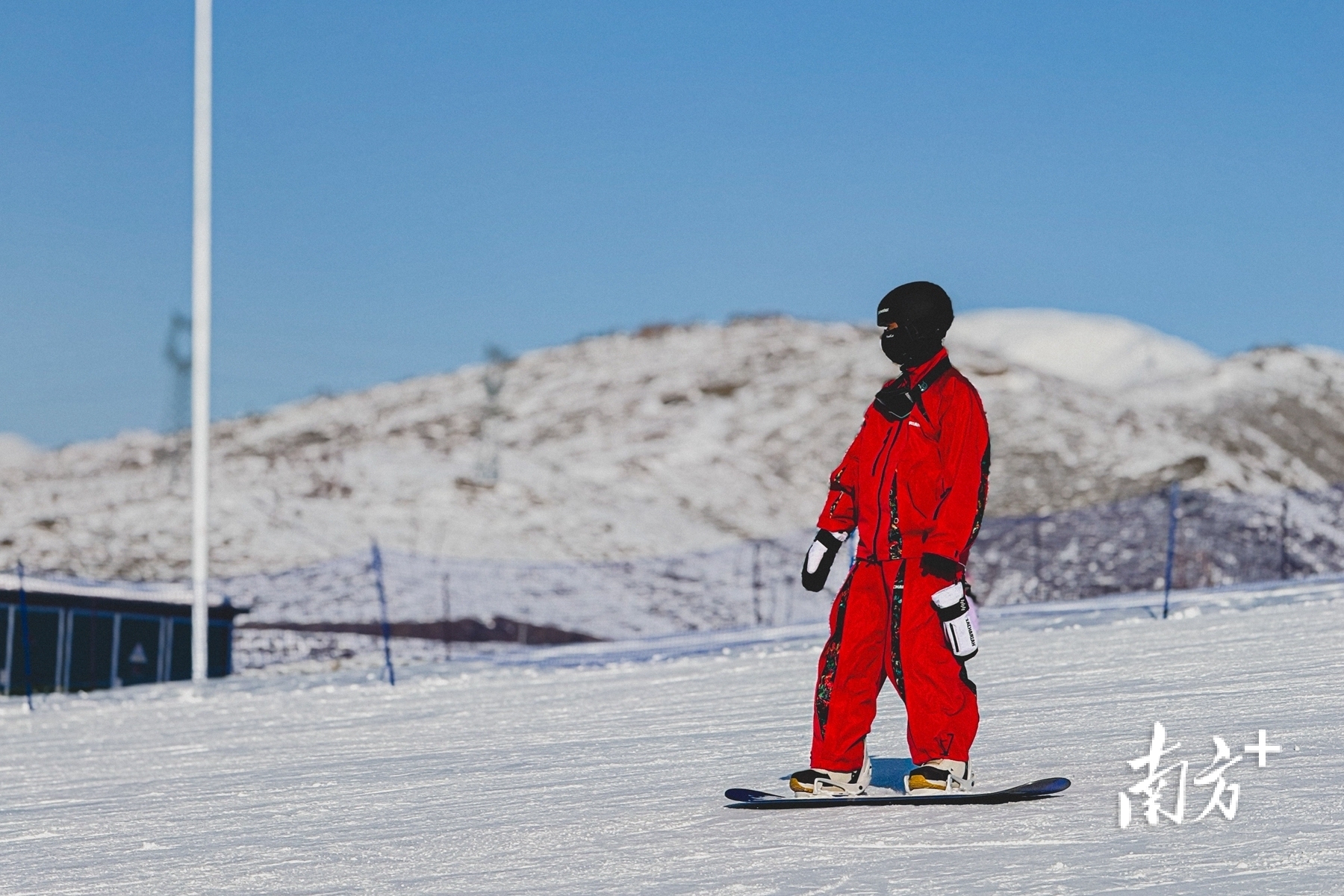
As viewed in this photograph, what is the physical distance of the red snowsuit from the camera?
236 inches

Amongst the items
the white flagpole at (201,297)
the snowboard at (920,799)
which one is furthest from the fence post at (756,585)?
the snowboard at (920,799)

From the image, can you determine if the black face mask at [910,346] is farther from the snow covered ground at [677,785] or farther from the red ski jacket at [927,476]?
the snow covered ground at [677,785]

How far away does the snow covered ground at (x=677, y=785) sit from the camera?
5.07m

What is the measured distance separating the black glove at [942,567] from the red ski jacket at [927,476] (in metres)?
0.02

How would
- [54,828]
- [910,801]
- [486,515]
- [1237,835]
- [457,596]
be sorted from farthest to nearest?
[486,515] → [457,596] → [54,828] → [910,801] → [1237,835]

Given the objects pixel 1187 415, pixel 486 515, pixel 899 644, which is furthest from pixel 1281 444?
pixel 899 644

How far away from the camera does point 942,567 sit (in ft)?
19.3

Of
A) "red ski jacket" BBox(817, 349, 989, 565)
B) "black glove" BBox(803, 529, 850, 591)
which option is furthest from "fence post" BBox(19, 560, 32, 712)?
"red ski jacket" BBox(817, 349, 989, 565)

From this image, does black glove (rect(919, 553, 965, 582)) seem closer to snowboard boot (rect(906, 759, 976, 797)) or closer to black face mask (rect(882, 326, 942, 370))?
snowboard boot (rect(906, 759, 976, 797))

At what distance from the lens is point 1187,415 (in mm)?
75688

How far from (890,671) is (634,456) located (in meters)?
59.7

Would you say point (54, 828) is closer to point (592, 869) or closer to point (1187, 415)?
point (592, 869)

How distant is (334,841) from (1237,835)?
3411 millimetres

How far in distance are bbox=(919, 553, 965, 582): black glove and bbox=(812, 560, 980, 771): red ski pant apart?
0.05 m
